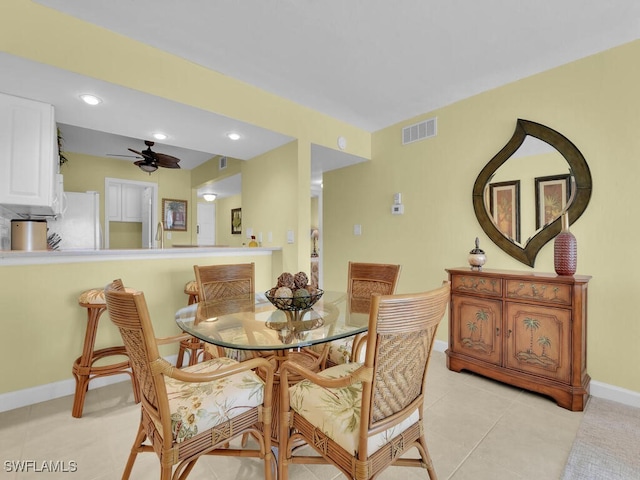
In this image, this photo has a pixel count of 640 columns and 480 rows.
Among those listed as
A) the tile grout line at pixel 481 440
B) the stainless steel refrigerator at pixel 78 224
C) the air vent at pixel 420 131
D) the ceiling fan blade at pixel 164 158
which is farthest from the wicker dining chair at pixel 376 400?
the stainless steel refrigerator at pixel 78 224

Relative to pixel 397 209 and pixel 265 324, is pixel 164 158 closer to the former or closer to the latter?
pixel 397 209

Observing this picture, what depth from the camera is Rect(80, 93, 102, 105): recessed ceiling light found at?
2.25 m

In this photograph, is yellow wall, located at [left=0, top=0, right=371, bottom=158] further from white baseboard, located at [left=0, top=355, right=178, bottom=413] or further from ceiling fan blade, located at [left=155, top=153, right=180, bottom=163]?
white baseboard, located at [left=0, top=355, right=178, bottom=413]

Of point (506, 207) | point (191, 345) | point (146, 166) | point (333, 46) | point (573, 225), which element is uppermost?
point (333, 46)

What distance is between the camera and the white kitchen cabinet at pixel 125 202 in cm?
508

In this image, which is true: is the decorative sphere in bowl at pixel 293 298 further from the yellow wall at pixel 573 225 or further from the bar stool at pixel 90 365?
the yellow wall at pixel 573 225

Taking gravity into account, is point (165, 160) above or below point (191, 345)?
above

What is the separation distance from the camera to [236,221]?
7023mm

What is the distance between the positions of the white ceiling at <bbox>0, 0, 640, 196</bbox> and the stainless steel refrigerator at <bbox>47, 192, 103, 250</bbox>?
2205 millimetres

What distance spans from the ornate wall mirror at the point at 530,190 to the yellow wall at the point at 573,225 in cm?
7

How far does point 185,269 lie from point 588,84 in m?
3.68

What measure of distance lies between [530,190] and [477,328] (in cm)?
127

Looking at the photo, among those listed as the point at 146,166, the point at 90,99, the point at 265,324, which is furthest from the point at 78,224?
the point at 265,324

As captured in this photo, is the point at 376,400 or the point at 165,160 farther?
the point at 165,160
